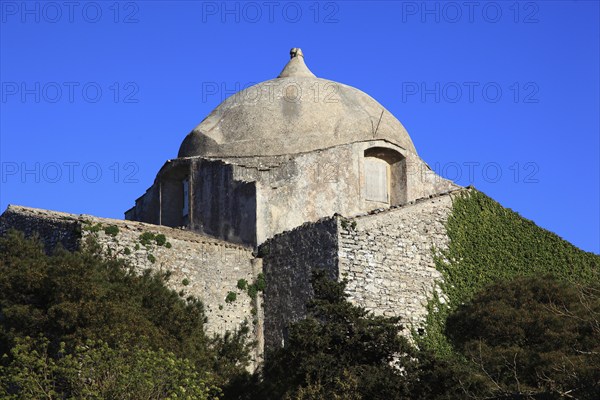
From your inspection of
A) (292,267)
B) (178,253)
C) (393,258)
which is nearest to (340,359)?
(393,258)

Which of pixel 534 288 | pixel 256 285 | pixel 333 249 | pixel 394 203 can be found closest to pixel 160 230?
pixel 256 285

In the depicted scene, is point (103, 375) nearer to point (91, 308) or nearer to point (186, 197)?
point (91, 308)

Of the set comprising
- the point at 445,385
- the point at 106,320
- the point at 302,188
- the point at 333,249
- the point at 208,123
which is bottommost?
the point at 445,385

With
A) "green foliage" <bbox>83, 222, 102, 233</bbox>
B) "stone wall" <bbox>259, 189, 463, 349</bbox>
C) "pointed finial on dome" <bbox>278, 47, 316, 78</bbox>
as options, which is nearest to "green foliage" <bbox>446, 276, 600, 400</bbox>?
"stone wall" <bbox>259, 189, 463, 349</bbox>

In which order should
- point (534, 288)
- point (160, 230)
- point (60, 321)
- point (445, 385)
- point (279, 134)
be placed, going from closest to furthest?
1. point (445, 385)
2. point (60, 321)
3. point (534, 288)
4. point (160, 230)
5. point (279, 134)

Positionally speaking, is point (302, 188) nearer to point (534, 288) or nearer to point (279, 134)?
point (279, 134)

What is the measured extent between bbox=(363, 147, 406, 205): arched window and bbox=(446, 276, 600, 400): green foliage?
637 cm

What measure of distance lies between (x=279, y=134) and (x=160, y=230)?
5773 millimetres

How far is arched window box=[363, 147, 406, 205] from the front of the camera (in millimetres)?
37031

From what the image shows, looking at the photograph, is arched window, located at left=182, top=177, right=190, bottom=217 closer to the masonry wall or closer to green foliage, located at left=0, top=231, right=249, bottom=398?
the masonry wall

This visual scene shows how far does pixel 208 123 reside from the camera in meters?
39.0

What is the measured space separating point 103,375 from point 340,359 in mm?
5088

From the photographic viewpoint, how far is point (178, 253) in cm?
3266

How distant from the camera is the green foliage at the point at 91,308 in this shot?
90.0 ft
